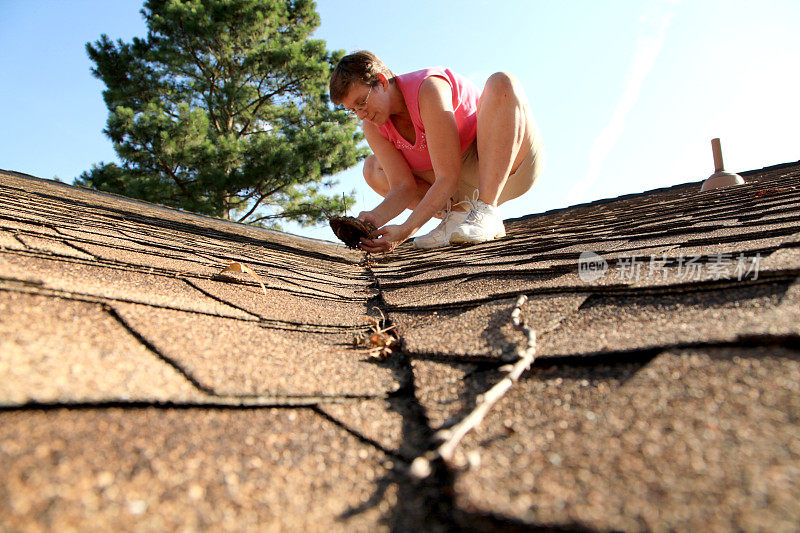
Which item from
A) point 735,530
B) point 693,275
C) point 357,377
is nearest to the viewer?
point 735,530

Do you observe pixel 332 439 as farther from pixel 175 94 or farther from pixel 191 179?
pixel 175 94

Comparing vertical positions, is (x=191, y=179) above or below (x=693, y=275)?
above

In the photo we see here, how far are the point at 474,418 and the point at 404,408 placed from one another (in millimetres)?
121

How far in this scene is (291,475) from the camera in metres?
0.43

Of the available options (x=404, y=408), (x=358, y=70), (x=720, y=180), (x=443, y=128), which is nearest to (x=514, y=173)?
(x=443, y=128)

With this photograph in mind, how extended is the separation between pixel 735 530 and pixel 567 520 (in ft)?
0.35

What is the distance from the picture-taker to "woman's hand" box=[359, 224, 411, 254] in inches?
89.0

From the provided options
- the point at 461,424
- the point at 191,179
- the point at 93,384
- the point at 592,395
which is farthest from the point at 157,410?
the point at 191,179

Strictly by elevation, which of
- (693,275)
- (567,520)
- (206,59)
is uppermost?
(206,59)

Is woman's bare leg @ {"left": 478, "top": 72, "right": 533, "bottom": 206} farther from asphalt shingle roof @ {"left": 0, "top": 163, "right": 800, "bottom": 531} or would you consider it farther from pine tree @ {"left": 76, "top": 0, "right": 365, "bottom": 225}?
pine tree @ {"left": 76, "top": 0, "right": 365, "bottom": 225}

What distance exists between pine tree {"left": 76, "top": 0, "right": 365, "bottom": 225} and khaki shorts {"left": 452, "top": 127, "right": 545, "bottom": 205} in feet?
29.2

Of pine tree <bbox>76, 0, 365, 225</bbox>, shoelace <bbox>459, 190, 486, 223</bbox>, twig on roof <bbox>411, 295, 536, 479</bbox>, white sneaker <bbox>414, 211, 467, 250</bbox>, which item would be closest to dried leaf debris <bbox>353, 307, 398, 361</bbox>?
twig on roof <bbox>411, 295, 536, 479</bbox>

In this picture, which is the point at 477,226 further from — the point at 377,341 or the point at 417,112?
the point at 377,341

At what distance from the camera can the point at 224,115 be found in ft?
41.3
